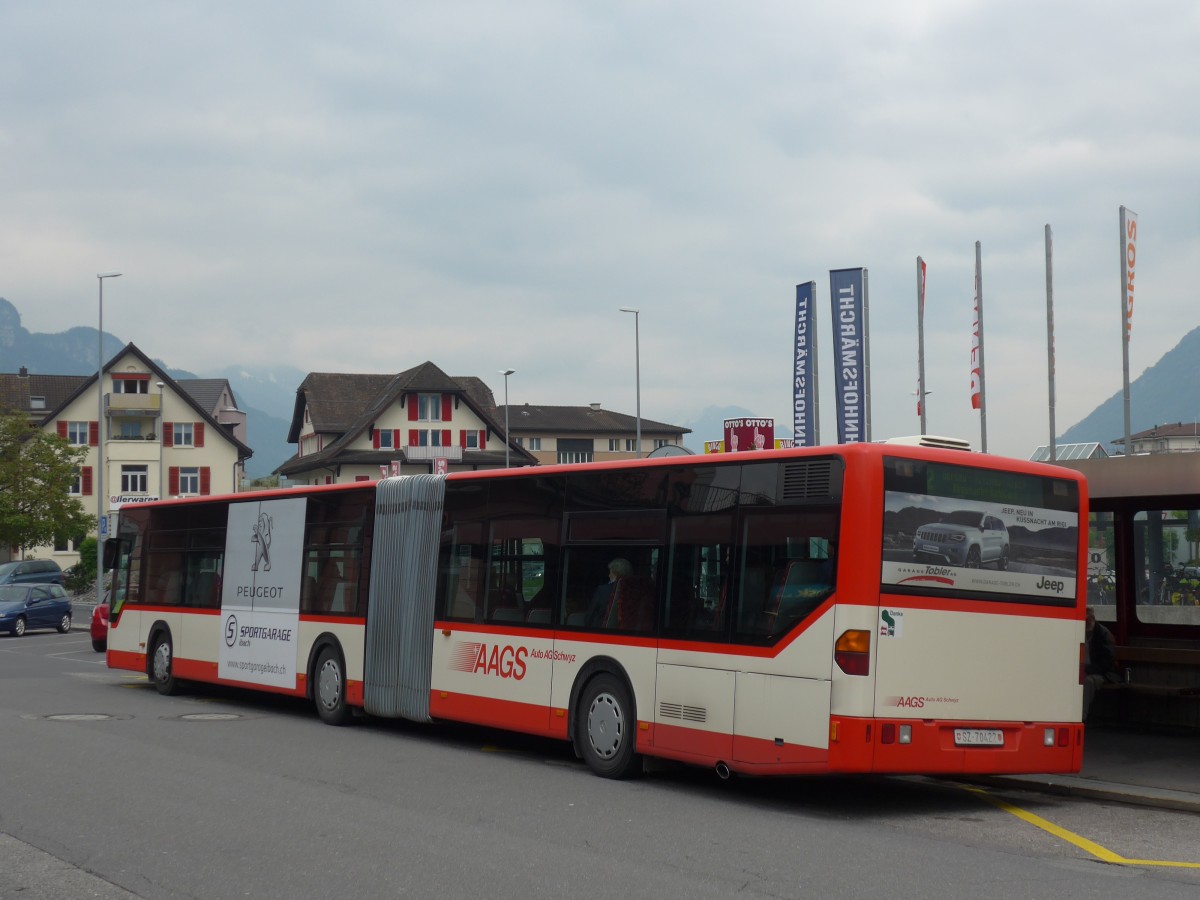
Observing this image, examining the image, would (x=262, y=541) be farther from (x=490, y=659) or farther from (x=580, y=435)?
(x=580, y=435)

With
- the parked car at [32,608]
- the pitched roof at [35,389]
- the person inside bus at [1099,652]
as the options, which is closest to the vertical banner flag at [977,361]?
the person inside bus at [1099,652]

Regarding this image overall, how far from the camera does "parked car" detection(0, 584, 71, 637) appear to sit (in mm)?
39656

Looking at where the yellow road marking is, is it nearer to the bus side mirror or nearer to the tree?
the bus side mirror

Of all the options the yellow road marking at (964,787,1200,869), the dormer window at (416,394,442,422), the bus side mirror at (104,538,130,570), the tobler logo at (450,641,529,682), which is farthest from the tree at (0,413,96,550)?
the yellow road marking at (964,787,1200,869)

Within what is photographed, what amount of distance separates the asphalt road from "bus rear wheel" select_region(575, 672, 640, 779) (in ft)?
0.63

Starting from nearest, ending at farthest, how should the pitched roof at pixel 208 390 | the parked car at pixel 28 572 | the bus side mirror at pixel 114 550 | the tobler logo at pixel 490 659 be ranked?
the tobler logo at pixel 490 659 → the bus side mirror at pixel 114 550 → the parked car at pixel 28 572 → the pitched roof at pixel 208 390

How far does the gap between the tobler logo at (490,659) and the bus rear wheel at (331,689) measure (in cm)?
269

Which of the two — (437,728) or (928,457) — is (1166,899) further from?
(437,728)

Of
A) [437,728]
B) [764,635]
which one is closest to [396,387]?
[437,728]

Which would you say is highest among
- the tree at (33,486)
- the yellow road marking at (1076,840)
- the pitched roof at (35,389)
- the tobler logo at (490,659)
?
the pitched roof at (35,389)

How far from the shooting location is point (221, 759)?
13195mm

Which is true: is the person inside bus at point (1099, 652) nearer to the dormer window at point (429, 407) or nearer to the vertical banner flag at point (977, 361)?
the vertical banner flag at point (977, 361)

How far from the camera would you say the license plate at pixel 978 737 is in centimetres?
1063

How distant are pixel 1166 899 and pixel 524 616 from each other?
741 centimetres
